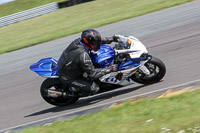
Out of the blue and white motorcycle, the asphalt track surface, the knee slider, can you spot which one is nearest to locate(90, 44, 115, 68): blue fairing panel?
the blue and white motorcycle

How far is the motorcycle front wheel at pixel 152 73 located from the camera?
7.12 meters

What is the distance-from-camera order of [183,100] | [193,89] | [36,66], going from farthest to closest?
[36,66]
[193,89]
[183,100]

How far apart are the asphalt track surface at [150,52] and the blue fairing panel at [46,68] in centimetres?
85

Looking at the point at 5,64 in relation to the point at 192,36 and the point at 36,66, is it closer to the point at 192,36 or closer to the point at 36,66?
the point at 36,66

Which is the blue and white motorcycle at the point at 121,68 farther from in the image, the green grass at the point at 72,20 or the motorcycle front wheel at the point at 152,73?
the green grass at the point at 72,20

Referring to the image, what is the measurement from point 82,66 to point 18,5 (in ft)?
75.7

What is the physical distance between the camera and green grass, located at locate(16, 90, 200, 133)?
4.86 metres

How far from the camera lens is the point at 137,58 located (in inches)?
276

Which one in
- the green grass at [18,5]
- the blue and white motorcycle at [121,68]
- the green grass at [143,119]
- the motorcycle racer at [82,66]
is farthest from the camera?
the green grass at [18,5]

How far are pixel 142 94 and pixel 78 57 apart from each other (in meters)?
1.48

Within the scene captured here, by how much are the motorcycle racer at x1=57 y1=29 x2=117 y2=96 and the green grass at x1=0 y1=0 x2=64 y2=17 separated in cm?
2142

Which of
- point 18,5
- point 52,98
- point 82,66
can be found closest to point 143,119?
point 82,66

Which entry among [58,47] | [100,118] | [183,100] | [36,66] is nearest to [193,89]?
[183,100]

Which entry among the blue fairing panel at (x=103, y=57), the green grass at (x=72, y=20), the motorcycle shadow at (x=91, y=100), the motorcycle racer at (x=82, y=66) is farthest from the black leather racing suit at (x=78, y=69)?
the green grass at (x=72, y=20)
